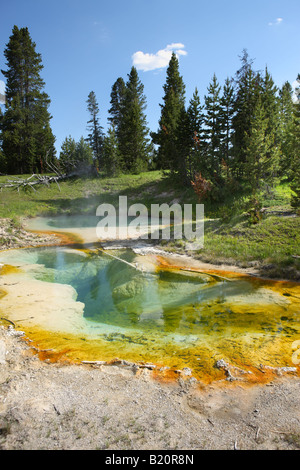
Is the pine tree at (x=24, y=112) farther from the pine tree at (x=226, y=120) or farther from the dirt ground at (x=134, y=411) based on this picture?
the dirt ground at (x=134, y=411)

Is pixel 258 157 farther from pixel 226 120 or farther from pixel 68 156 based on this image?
pixel 68 156

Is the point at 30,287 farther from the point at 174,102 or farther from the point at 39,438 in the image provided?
the point at 174,102

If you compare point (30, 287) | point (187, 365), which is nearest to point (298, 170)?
point (187, 365)

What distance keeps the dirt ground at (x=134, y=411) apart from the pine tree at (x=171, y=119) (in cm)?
2415

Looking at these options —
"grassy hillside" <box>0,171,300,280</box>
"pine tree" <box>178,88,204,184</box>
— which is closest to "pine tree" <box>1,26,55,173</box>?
"grassy hillside" <box>0,171,300,280</box>

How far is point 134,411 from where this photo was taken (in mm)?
4336

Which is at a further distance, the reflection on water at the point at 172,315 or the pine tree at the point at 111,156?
the pine tree at the point at 111,156

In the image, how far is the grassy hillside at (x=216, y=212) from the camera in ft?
40.1

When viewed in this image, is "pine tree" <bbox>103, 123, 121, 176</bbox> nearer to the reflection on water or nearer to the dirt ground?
the reflection on water

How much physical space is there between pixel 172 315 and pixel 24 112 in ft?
124

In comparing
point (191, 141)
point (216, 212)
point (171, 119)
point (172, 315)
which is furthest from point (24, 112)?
point (172, 315)

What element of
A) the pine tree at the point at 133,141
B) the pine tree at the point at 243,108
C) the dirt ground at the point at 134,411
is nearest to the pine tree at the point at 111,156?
the pine tree at the point at 133,141

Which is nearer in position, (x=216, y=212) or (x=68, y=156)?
(x=216, y=212)
